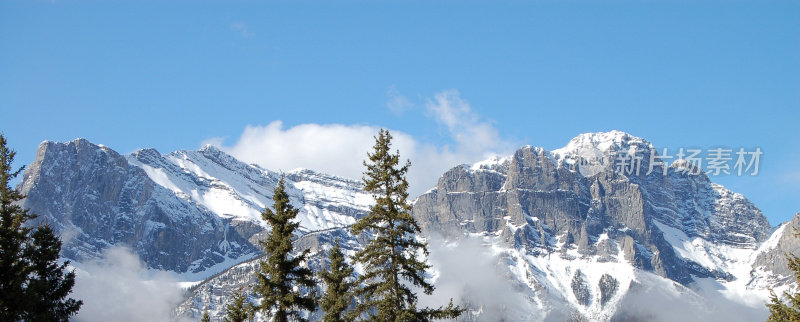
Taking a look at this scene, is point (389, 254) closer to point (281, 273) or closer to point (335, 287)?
point (281, 273)

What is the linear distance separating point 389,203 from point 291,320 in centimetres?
794

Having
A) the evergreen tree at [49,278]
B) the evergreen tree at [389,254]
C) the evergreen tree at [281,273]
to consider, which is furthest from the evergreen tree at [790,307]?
the evergreen tree at [49,278]


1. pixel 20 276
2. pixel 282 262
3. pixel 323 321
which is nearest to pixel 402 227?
pixel 282 262

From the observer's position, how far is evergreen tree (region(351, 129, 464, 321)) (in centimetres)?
4106

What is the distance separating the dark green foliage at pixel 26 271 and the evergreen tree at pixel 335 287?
540 inches

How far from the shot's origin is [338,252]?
57219 mm

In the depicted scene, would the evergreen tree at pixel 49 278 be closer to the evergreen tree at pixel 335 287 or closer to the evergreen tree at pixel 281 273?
the evergreen tree at pixel 281 273

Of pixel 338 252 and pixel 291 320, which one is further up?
pixel 338 252

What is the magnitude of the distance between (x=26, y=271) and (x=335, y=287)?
19.7 meters

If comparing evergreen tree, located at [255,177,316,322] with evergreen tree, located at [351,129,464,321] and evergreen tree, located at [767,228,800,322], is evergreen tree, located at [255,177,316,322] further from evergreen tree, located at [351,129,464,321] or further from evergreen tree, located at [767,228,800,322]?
evergreen tree, located at [767,228,800,322]

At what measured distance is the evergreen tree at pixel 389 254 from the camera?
41.1 m

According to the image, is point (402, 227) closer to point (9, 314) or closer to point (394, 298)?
point (394, 298)

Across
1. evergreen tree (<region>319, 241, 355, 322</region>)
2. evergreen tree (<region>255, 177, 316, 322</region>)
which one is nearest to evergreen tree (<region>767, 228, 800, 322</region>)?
evergreen tree (<region>319, 241, 355, 322</region>)

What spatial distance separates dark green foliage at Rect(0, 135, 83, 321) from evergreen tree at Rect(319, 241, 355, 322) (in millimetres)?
13719
